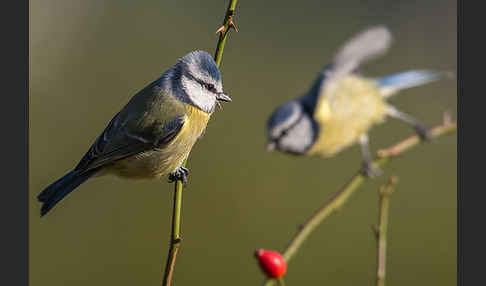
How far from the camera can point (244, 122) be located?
8.81ft

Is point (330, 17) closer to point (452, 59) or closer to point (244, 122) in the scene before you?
point (452, 59)

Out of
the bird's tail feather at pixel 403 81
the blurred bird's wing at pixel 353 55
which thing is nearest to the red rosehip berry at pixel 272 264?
the blurred bird's wing at pixel 353 55

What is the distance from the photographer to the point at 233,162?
98.0 inches

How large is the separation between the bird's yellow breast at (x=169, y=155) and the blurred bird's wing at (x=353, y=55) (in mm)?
1009

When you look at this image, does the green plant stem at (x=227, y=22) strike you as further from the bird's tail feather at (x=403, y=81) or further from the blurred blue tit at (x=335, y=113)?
the bird's tail feather at (x=403, y=81)

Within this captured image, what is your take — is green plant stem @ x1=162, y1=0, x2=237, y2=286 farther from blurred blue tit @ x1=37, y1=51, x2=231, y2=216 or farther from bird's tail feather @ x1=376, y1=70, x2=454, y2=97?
bird's tail feather @ x1=376, y1=70, x2=454, y2=97

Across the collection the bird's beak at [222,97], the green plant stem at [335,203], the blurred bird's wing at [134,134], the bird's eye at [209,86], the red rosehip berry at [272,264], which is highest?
the bird's eye at [209,86]

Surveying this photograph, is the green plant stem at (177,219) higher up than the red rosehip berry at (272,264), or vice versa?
the green plant stem at (177,219)

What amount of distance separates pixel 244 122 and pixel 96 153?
4.99 feet

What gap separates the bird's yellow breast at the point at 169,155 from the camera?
124cm

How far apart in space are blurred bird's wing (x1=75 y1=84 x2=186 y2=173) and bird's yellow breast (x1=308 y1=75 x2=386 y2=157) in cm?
121

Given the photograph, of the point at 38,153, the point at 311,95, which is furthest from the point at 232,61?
the point at 38,153

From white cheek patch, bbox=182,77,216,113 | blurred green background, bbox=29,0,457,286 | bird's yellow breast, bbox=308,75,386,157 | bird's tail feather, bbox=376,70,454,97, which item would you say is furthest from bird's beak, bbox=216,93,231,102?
bird's tail feather, bbox=376,70,454,97

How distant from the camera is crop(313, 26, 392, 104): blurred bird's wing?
2009 mm
